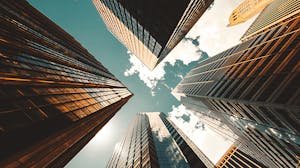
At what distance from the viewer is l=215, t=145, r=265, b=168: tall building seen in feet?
300

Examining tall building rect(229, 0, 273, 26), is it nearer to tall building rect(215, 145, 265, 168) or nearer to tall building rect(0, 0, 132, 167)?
tall building rect(215, 145, 265, 168)

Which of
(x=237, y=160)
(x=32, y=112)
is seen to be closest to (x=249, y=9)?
(x=237, y=160)

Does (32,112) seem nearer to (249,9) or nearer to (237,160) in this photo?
(237,160)

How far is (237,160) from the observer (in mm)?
102812

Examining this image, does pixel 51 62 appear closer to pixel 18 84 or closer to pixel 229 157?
pixel 18 84

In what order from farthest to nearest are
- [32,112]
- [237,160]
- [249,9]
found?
1. [249,9]
2. [237,160]
3. [32,112]

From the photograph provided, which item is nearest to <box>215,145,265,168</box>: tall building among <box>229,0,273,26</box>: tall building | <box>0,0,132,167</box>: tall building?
<box>229,0,273,26</box>: tall building

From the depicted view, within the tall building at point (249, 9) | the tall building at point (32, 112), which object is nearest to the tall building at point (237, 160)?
the tall building at point (249, 9)

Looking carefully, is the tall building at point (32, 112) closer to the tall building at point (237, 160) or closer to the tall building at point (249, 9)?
the tall building at point (237, 160)

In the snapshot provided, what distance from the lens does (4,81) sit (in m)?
13.8

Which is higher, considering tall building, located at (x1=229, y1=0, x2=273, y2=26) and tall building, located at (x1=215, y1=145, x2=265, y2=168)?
tall building, located at (x1=229, y1=0, x2=273, y2=26)

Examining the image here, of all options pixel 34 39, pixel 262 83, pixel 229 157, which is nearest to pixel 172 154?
pixel 262 83

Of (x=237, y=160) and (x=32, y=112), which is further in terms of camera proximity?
(x=237, y=160)

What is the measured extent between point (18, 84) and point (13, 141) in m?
5.62
